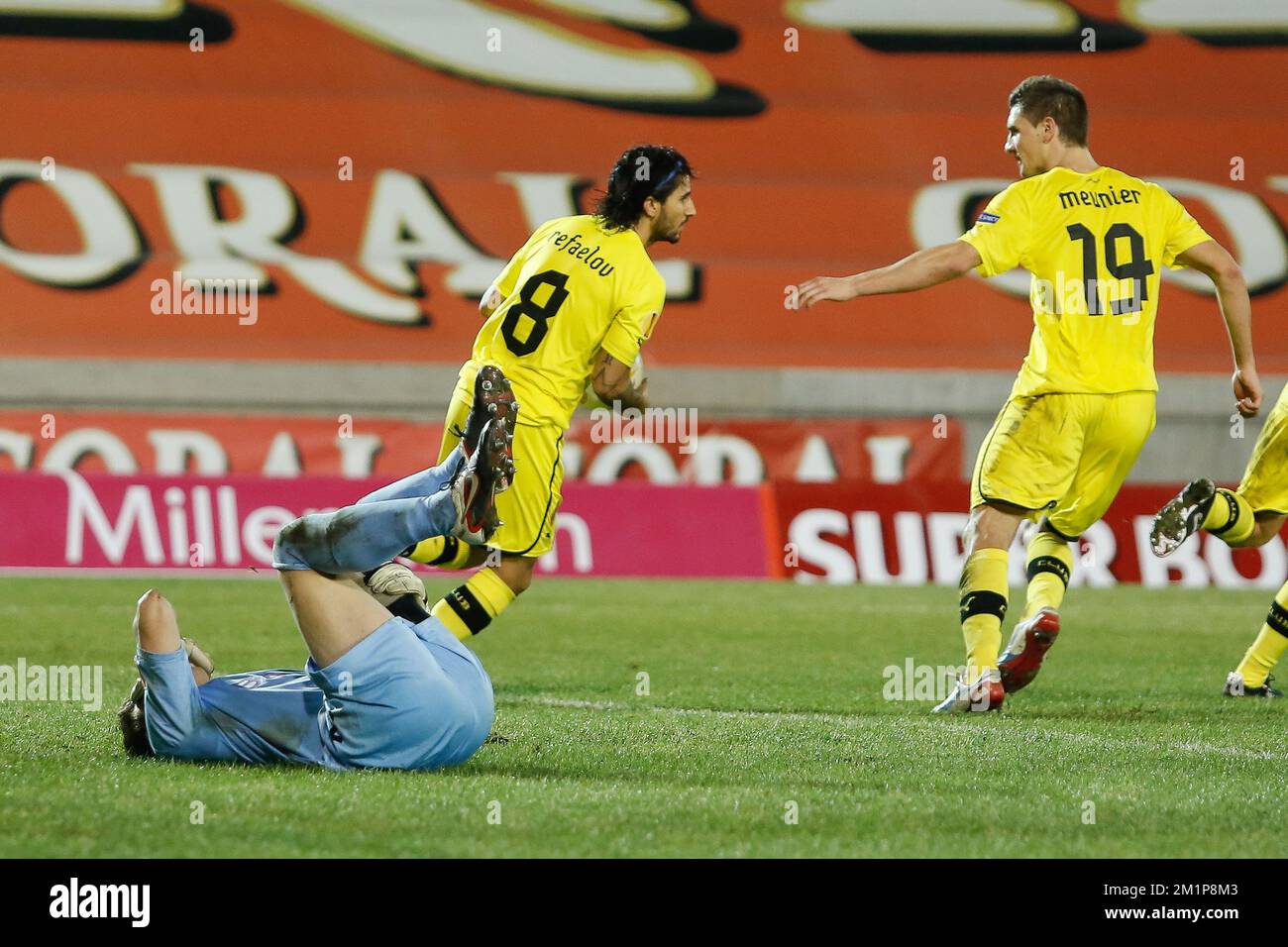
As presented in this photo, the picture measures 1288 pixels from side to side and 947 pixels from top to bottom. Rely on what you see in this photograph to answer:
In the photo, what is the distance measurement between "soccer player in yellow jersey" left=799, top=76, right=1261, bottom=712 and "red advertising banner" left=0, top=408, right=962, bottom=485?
30.9ft

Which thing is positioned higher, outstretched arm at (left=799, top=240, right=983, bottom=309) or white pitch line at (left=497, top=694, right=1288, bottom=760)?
outstretched arm at (left=799, top=240, right=983, bottom=309)

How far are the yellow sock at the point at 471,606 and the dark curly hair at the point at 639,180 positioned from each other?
154 cm

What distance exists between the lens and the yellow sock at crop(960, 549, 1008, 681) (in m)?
6.54

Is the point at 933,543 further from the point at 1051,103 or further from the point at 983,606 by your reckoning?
the point at 1051,103

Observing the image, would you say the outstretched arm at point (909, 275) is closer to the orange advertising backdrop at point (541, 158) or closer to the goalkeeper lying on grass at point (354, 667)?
the goalkeeper lying on grass at point (354, 667)

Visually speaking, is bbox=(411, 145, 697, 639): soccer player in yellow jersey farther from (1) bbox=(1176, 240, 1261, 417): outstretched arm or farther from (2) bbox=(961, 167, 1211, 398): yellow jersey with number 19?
(1) bbox=(1176, 240, 1261, 417): outstretched arm

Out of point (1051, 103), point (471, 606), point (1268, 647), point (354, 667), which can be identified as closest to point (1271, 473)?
point (1268, 647)

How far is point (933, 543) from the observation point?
1389 centimetres

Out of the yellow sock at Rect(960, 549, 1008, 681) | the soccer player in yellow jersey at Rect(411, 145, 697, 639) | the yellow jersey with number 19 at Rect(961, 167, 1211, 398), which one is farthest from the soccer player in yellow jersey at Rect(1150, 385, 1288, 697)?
the soccer player in yellow jersey at Rect(411, 145, 697, 639)

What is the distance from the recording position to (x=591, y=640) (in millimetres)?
9375

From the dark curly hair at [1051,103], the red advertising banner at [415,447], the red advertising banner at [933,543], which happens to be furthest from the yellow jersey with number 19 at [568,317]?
the red advertising banner at [415,447]

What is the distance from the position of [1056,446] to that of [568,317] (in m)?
1.95

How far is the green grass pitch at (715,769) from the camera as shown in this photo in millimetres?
4008
